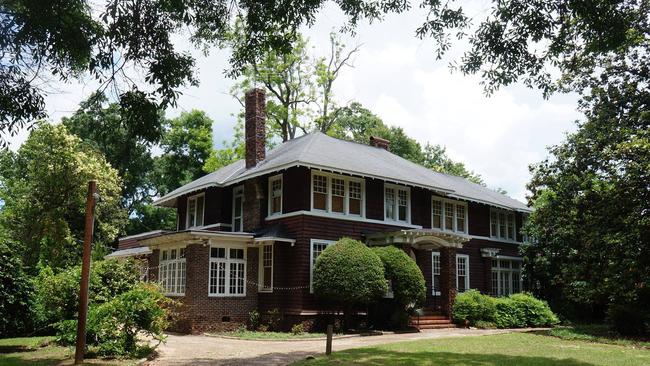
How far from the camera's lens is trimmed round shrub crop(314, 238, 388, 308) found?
2027cm

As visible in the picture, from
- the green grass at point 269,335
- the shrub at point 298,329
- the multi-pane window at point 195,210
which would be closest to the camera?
the green grass at point 269,335

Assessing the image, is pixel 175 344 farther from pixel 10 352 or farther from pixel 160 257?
pixel 160 257

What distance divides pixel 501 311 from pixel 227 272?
1203 cm

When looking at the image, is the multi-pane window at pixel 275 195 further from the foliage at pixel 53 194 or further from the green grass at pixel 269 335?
the foliage at pixel 53 194

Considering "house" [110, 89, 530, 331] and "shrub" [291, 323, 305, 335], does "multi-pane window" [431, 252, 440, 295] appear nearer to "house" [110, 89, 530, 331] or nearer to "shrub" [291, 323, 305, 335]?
"house" [110, 89, 530, 331]

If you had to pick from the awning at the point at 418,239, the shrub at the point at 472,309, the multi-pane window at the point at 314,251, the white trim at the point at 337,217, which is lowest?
the shrub at the point at 472,309

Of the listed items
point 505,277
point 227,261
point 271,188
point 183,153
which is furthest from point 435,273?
point 183,153

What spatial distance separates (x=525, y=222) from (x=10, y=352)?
26.5m

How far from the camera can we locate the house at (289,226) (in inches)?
861

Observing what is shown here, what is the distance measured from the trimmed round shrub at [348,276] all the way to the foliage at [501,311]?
17.8ft

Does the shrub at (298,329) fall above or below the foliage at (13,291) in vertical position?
below

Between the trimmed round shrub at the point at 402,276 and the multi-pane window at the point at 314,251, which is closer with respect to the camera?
the trimmed round shrub at the point at 402,276

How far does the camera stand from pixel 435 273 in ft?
89.5

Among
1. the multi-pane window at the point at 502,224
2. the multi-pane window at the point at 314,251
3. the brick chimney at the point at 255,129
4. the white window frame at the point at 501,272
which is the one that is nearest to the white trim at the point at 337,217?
the multi-pane window at the point at 314,251
